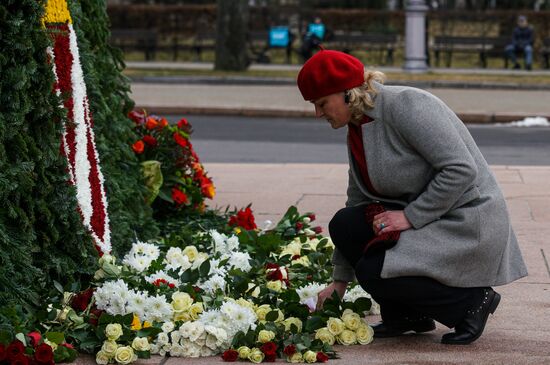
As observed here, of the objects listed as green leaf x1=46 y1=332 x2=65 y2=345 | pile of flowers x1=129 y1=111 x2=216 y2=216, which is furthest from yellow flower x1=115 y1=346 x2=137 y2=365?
pile of flowers x1=129 y1=111 x2=216 y2=216

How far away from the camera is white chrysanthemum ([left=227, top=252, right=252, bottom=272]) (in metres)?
5.46

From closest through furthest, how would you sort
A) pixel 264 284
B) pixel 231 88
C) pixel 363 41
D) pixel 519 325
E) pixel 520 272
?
pixel 520 272, pixel 519 325, pixel 264 284, pixel 231 88, pixel 363 41

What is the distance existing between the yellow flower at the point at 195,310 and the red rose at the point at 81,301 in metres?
0.44

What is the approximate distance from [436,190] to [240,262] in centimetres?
145

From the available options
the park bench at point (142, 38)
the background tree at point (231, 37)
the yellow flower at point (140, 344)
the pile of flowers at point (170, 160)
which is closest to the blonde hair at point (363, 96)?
the yellow flower at point (140, 344)

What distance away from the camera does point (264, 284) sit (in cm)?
525

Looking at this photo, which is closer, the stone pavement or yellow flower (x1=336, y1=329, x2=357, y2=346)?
the stone pavement

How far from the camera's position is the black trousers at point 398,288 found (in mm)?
4418

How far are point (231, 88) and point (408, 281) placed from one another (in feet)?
56.1

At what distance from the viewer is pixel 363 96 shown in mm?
4371

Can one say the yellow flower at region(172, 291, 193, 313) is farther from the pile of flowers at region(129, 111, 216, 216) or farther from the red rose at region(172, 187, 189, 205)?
the red rose at region(172, 187, 189, 205)

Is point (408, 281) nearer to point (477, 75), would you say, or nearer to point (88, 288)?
point (88, 288)

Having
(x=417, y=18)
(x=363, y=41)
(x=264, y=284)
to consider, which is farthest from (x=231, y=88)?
(x=264, y=284)

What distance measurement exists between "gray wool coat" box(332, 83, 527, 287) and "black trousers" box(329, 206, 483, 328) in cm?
5
